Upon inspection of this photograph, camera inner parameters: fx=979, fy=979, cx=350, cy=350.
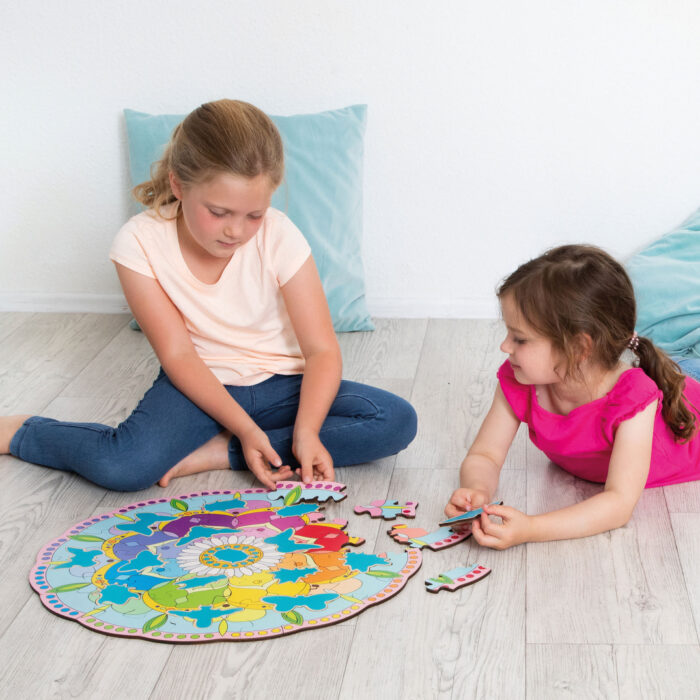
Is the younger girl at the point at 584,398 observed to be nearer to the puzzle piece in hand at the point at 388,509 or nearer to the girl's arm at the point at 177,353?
the puzzle piece in hand at the point at 388,509

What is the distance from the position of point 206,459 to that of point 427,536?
0.50 m

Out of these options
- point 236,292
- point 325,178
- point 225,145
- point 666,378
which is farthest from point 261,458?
point 325,178

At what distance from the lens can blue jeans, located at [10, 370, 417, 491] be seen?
177 centimetres

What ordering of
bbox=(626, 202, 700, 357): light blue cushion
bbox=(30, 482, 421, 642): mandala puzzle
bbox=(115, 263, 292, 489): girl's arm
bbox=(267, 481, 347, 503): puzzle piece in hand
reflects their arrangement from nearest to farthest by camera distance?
bbox=(30, 482, 421, 642): mandala puzzle
bbox=(267, 481, 347, 503): puzzle piece in hand
bbox=(115, 263, 292, 489): girl's arm
bbox=(626, 202, 700, 357): light blue cushion

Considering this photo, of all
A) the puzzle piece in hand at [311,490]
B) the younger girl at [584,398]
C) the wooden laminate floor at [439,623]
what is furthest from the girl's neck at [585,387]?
the puzzle piece in hand at [311,490]

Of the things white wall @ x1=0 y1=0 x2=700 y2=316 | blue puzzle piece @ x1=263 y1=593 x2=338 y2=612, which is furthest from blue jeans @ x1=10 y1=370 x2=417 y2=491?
white wall @ x1=0 y1=0 x2=700 y2=316

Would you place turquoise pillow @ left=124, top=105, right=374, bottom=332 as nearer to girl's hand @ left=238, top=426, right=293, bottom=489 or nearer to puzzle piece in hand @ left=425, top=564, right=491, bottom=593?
girl's hand @ left=238, top=426, right=293, bottom=489

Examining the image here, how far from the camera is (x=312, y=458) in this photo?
1748 mm

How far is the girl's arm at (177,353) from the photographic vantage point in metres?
1.81

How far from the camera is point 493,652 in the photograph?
4.23ft

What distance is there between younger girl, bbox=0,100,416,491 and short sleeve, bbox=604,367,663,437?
0.41 metres

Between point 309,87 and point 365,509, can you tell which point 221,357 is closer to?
point 365,509

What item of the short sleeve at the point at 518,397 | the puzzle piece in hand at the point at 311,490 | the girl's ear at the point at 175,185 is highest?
the girl's ear at the point at 175,185

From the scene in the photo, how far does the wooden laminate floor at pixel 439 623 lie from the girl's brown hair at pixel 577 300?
306 mm
